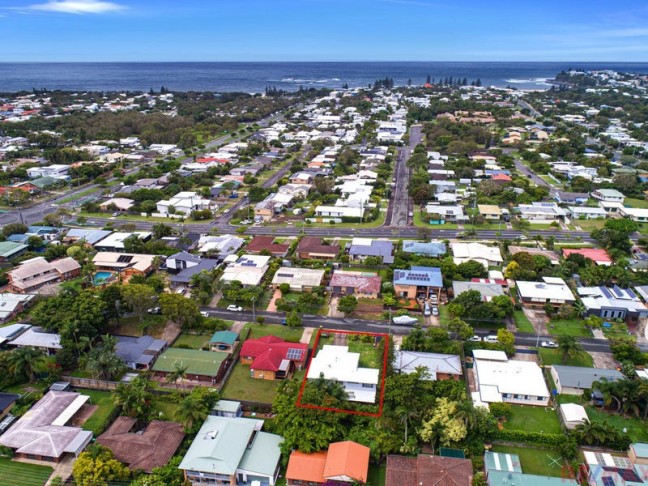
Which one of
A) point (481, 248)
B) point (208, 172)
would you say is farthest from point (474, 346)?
point (208, 172)

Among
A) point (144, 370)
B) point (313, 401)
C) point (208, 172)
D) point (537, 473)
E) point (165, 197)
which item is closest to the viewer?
point (537, 473)

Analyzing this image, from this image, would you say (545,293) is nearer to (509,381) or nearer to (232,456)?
(509,381)

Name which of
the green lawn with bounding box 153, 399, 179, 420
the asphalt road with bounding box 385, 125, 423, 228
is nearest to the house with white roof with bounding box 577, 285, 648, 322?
the asphalt road with bounding box 385, 125, 423, 228

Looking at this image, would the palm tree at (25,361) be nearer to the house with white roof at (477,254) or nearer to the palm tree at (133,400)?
the palm tree at (133,400)

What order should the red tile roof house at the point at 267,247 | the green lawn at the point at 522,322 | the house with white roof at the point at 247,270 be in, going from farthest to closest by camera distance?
→ the red tile roof house at the point at 267,247 < the house with white roof at the point at 247,270 < the green lawn at the point at 522,322

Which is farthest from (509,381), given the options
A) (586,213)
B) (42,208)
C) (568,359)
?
(42,208)

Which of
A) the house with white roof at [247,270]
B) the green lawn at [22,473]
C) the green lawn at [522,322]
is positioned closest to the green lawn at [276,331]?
the house with white roof at [247,270]

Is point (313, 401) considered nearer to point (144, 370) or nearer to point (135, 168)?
point (144, 370)
